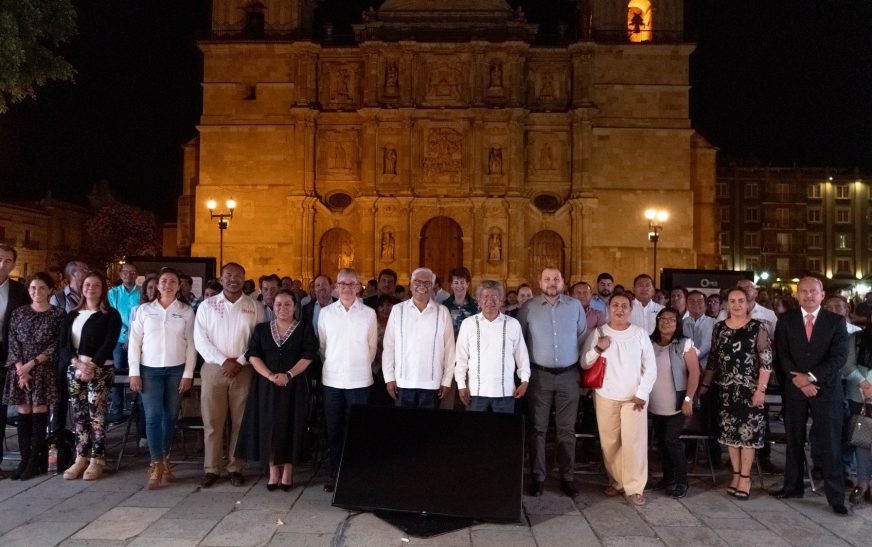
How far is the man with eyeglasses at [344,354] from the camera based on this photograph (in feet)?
22.1

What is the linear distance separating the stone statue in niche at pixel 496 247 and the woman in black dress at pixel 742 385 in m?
17.7

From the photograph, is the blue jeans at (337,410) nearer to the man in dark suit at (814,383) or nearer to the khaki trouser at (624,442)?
the khaki trouser at (624,442)

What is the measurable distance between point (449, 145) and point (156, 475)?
65.4 ft

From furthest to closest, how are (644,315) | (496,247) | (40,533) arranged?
(496,247) < (644,315) < (40,533)

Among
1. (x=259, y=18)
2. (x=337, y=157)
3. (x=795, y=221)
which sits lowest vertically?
(x=337, y=157)

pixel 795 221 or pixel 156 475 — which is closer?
pixel 156 475

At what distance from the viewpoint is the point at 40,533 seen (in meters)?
5.50

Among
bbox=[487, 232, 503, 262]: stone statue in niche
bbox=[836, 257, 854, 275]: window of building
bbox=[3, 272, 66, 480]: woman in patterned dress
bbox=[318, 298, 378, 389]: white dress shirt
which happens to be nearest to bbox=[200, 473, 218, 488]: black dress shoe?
bbox=[318, 298, 378, 389]: white dress shirt

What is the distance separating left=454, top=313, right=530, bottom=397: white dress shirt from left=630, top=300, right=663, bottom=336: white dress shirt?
3.49 meters

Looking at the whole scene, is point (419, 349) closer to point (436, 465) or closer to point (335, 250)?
point (436, 465)

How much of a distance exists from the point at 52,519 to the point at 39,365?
201cm

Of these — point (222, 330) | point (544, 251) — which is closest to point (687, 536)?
point (222, 330)

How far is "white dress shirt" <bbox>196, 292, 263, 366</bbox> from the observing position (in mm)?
6855

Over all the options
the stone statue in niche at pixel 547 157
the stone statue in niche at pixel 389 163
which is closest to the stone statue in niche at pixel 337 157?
the stone statue in niche at pixel 389 163
